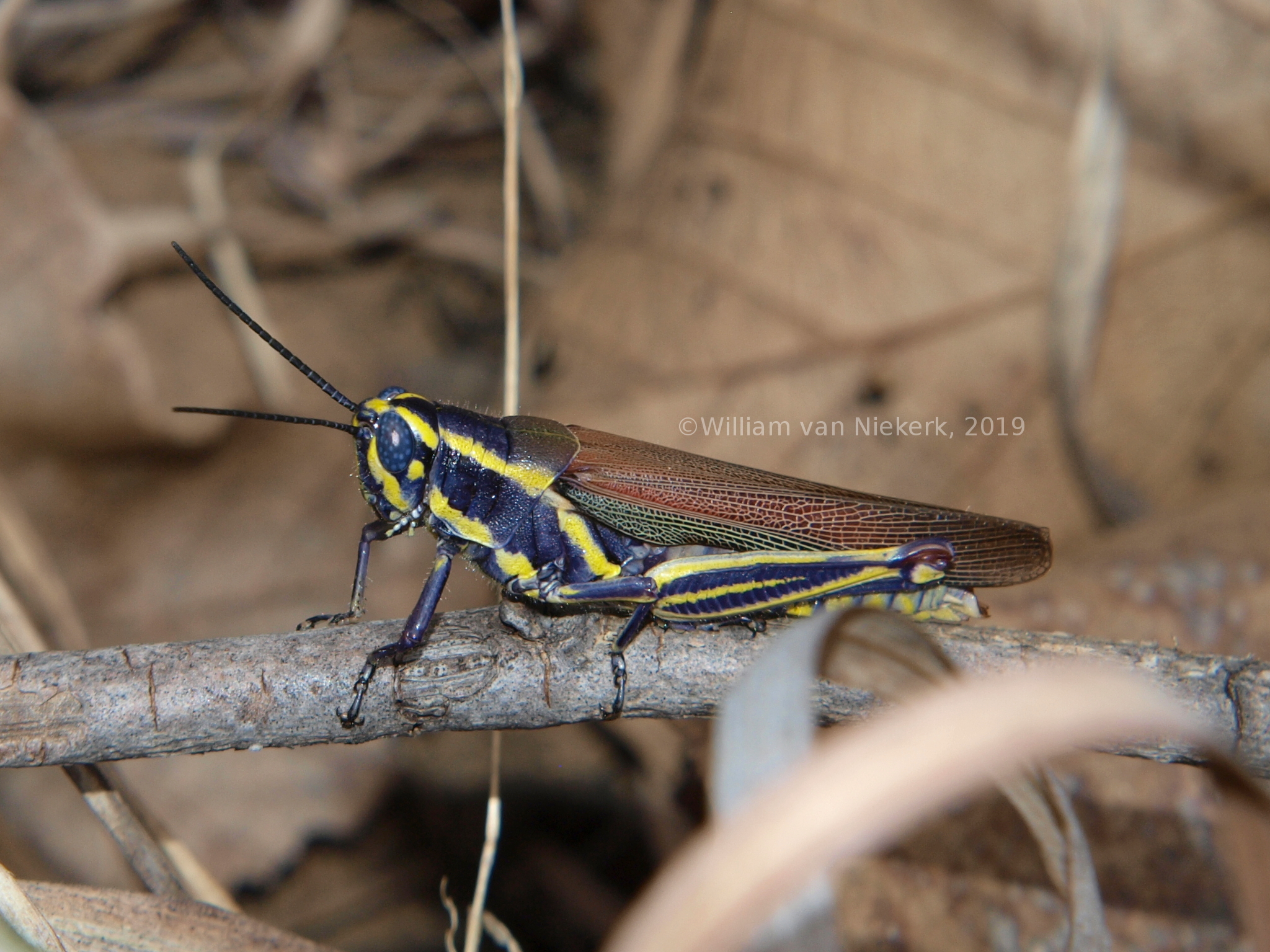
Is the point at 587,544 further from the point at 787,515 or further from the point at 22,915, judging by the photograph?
the point at 22,915

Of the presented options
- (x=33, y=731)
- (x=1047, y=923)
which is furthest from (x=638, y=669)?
(x=1047, y=923)

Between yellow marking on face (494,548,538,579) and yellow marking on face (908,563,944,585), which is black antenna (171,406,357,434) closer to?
yellow marking on face (494,548,538,579)

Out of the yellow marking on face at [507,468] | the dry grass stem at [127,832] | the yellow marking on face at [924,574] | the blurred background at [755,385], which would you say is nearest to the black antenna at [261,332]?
the yellow marking on face at [507,468]

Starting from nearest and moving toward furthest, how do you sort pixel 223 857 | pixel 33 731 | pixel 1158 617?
pixel 33 731 → pixel 1158 617 → pixel 223 857

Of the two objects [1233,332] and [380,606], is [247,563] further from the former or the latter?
[1233,332]

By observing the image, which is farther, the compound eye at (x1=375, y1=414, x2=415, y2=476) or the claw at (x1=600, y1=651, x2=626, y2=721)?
the compound eye at (x1=375, y1=414, x2=415, y2=476)

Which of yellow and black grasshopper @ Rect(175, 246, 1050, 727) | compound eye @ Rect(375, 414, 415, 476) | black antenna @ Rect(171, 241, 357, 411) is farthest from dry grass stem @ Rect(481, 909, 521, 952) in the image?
black antenna @ Rect(171, 241, 357, 411)

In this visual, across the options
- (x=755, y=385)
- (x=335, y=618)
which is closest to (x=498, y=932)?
(x=335, y=618)
